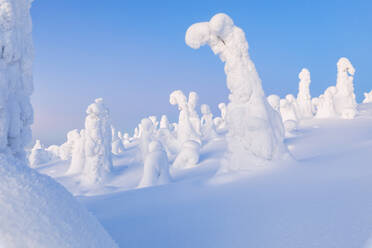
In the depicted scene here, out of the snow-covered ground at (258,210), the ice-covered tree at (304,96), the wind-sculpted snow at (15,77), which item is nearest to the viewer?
the snow-covered ground at (258,210)

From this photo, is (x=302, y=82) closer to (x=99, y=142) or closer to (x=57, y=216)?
(x=99, y=142)

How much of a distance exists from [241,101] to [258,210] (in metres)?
5.17

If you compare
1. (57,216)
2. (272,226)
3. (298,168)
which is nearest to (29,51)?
(57,216)

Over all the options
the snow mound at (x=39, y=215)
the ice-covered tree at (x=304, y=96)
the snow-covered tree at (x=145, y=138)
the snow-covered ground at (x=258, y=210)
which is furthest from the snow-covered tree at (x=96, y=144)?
the ice-covered tree at (x=304, y=96)

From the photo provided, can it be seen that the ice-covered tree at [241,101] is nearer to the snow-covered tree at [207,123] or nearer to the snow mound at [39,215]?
the snow mound at [39,215]

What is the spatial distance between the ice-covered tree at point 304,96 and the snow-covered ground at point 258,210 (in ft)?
90.9

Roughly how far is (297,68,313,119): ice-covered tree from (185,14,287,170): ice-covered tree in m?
27.0

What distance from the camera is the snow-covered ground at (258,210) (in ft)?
13.4

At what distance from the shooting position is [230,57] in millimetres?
9773

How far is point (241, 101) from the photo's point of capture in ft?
32.2

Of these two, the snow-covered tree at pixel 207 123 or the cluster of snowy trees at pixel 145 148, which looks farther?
the snow-covered tree at pixel 207 123

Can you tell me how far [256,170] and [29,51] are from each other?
247 inches

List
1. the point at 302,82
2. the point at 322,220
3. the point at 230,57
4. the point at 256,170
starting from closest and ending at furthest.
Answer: the point at 322,220
the point at 256,170
the point at 230,57
the point at 302,82

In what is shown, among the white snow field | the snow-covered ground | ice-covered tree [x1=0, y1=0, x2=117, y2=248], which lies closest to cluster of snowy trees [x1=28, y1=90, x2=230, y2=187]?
the white snow field
